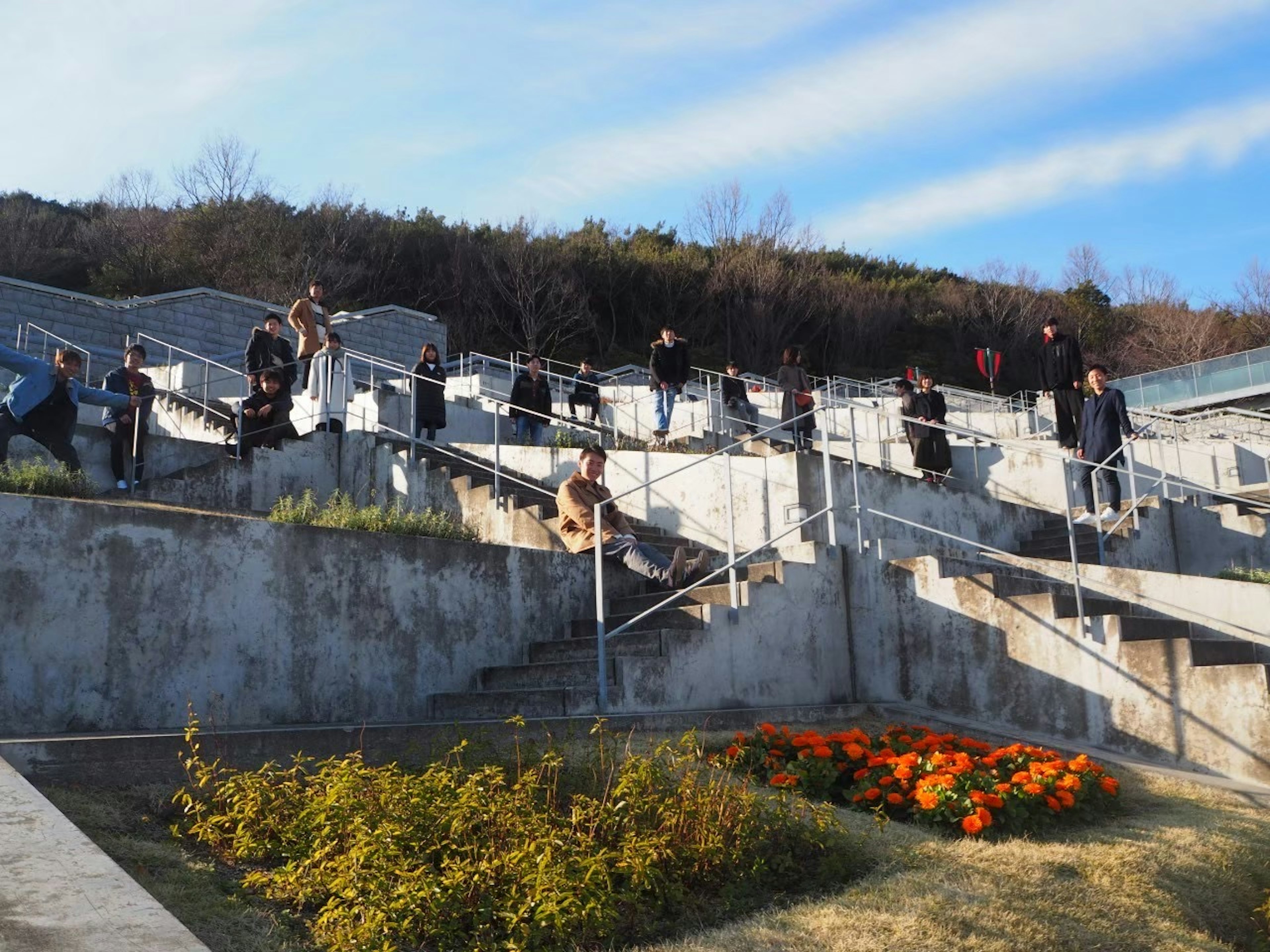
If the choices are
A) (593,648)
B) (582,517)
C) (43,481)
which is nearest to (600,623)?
(593,648)

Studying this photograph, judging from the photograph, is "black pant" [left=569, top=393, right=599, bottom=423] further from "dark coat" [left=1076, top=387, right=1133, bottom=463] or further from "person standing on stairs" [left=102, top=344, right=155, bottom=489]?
"dark coat" [left=1076, top=387, right=1133, bottom=463]

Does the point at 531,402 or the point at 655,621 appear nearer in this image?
the point at 655,621

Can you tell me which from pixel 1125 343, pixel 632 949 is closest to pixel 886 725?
pixel 632 949

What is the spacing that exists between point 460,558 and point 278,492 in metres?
4.55

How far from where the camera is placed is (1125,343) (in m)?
46.0

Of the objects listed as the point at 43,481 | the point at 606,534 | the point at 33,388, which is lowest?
the point at 606,534

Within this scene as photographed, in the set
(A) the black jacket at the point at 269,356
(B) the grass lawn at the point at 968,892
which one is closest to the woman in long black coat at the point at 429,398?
(A) the black jacket at the point at 269,356

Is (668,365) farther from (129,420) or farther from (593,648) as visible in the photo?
(593,648)

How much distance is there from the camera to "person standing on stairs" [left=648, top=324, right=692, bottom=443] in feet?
50.4

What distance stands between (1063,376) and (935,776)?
25.3 ft

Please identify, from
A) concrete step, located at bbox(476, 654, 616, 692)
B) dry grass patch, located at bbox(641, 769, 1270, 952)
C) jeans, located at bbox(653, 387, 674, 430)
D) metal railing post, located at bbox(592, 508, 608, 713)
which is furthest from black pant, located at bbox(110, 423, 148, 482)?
dry grass patch, located at bbox(641, 769, 1270, 952)

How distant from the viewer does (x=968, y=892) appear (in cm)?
502

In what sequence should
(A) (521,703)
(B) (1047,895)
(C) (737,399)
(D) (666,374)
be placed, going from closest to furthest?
(B) (1047,895) < (A) (521,703) < (D) (666,374) < (C) (737,399)

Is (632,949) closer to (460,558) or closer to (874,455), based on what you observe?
(460,558)
